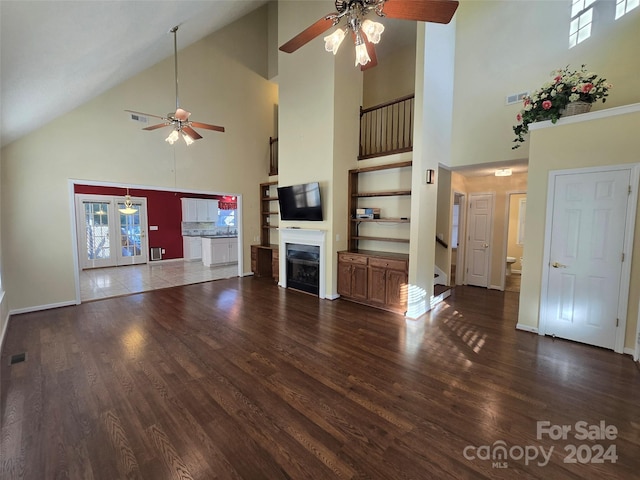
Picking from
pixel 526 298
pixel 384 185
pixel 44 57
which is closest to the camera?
pixel 44 57

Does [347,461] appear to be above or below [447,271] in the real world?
below

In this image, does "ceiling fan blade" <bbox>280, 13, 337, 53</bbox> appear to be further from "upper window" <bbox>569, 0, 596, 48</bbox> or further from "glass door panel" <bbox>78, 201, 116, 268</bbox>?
"glass door panel" <bbox>78, 201, 116, 268</bbox>

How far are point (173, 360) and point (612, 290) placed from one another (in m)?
4.95

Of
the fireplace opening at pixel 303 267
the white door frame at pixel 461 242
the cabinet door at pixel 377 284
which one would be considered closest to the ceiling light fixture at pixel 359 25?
the cabinet door at pixel 377 284

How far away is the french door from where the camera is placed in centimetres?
801

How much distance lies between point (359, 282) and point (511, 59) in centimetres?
436

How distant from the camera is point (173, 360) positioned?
9.45 ft

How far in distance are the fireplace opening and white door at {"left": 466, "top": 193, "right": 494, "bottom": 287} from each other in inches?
144

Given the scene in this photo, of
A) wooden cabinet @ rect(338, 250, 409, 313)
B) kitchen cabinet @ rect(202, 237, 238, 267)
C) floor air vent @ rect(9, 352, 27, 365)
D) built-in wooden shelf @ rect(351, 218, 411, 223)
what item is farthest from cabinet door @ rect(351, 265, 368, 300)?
kitchen cabinet @ rect(202, 237, 238, 267)

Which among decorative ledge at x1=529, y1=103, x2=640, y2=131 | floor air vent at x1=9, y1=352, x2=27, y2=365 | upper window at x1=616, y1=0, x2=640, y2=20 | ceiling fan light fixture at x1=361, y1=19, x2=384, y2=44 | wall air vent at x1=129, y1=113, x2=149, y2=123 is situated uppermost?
upper window at x1=616, y1=0, x2=640, y2=20

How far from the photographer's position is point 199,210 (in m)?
10.0

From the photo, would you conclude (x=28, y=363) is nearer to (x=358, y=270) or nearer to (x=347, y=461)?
(x=347, y=461)

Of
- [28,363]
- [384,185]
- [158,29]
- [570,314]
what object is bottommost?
[28,363]

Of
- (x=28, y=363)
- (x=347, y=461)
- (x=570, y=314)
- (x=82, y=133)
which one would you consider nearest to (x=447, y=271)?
(x=570, y=314)
